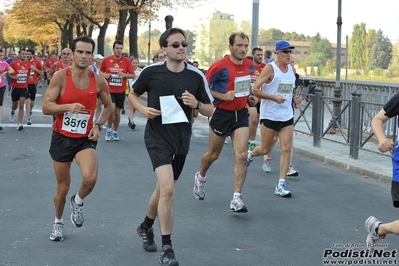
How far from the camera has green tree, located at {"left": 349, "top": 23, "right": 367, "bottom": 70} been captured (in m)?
35.7

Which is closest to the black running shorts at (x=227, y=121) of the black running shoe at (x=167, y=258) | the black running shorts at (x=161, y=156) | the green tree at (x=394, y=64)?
the black running shorts at (x=161, y=156)

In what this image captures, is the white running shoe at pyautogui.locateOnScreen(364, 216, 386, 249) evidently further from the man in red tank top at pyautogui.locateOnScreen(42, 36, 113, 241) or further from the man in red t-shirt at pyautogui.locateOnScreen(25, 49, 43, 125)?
the man in red t-shirt at pyautogui.locateOnScreen(25, 49, 43, 125)

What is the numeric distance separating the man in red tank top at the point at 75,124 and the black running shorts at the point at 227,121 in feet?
6.63

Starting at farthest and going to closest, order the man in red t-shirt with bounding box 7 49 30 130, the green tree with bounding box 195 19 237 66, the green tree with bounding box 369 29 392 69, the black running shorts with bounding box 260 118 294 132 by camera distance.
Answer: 1. the green tree with bounding box 195 19 237 66
2. the green tree with bounding box 369 29 392 69
3. the man in red t-shirt with bounding box 7 49 30 130
4. the black running shorts with bounding box 260 118 294 132

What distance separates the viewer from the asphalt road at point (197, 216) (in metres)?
6.20

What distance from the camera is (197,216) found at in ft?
25.7

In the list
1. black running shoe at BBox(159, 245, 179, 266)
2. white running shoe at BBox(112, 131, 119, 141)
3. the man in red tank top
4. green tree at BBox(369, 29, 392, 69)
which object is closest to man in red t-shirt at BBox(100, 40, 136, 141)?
white running shoe at BBox(112, 131, 119, 141)

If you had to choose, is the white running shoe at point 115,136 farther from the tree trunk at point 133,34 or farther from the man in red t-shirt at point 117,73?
the tree trunk at point 133,34

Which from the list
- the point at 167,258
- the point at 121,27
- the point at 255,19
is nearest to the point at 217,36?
the point at 121,27

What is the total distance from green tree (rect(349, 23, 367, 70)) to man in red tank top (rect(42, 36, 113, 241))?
28.8 m

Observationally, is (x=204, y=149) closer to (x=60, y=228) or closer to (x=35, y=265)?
(x=60, y=228)

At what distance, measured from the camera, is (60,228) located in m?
6.66

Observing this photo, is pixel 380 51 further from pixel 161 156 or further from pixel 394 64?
pixel 161 156

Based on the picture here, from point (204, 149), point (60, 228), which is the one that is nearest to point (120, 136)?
point (204, 149)
